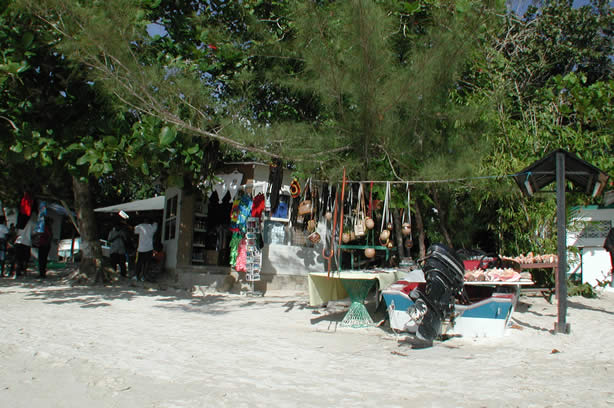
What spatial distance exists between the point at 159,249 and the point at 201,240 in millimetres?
1074

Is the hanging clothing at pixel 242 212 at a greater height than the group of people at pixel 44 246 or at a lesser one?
greater

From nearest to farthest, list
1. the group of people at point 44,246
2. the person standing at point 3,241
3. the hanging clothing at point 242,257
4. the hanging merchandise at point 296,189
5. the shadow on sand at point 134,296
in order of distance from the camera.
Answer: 1. the hanging merchandise at point 296,189
2. the shadow on sand at point 134,296
3. the hanging clothing at point 242,257
4. the group of people at point 44,246
5. the person standing at point 3,241

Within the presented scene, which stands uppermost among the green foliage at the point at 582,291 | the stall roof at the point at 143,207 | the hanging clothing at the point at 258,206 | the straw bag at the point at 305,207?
the stall roof at the point at 143,207

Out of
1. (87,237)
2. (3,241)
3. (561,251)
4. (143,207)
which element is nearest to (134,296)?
(87,237)

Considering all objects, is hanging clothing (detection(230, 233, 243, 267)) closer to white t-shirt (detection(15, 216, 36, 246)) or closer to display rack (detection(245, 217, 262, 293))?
display rack (detection(245, 217, 262, 293))

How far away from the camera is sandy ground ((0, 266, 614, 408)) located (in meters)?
3.02

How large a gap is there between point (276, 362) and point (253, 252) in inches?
197

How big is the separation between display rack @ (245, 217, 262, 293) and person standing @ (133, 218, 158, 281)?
2468 millimetres

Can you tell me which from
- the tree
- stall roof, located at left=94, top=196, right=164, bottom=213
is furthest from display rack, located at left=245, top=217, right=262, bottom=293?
stall roof, located at left=94, top=196, right=164, bottom=213

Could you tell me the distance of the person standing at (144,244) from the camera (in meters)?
9.99

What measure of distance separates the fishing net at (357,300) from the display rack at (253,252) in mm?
3269

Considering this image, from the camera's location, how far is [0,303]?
22.6ft

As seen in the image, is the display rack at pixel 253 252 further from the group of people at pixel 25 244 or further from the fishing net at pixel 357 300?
the group of people at pixel 25 244

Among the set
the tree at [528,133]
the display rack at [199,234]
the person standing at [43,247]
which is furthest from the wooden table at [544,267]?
the person standing at [43,247]
